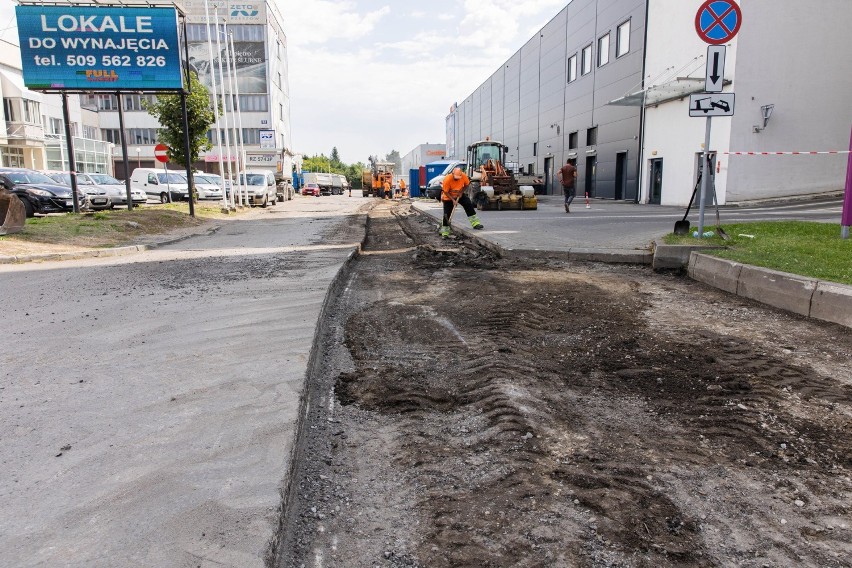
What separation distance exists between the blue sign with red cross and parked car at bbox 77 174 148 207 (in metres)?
20.7

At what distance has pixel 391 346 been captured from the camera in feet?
16.3

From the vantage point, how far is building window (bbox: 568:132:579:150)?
36162mm

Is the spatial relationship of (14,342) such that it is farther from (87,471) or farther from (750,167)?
(750,167)

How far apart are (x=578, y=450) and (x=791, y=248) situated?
681 cm

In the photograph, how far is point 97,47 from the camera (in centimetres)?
1692

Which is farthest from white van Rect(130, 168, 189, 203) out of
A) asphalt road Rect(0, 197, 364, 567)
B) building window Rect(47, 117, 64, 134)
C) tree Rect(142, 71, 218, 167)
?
building window Rect(47, 117, 64, 134)

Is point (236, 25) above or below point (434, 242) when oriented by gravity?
above

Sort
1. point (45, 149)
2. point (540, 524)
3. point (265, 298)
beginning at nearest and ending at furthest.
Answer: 1. point (540, 524)
2. point (265, 298)
3. point (45, 149)

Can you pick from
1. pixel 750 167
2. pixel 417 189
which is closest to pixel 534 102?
pixel 417 189

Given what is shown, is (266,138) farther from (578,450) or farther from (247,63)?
(247,63)

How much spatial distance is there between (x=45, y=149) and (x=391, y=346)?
55.1m

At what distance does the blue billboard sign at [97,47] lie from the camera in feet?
54.5

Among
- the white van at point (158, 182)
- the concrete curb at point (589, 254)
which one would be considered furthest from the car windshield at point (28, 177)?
the concrete curb at point (589, 254)

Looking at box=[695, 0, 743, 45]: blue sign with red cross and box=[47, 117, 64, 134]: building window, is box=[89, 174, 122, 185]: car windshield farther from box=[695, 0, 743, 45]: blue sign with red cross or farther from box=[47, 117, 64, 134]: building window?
box=[47, 117, 64, 134]: building window
